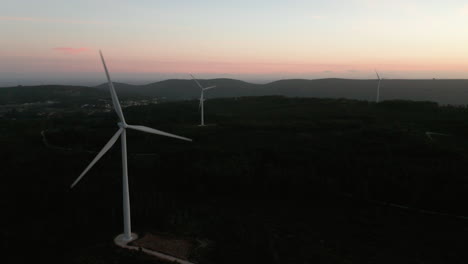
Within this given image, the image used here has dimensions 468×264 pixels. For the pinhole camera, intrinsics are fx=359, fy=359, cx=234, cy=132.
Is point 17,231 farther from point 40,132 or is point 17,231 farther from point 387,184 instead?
point 40,132

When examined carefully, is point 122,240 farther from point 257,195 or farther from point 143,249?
point 257,195

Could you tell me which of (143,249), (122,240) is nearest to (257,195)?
(122,240)

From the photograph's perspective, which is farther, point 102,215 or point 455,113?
point 455,113

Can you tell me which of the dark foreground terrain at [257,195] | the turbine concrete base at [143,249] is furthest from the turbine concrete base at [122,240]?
the dark foreground terrain at [257,195]

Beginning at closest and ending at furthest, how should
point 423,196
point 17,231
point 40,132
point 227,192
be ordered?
point 17,231 < point 423,196 < point 227,192 < point 40,132

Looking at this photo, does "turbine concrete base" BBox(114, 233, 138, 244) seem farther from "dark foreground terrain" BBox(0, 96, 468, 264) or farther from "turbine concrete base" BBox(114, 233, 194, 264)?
"dark foreground terrain" BBox(0, 96, 468, 264)

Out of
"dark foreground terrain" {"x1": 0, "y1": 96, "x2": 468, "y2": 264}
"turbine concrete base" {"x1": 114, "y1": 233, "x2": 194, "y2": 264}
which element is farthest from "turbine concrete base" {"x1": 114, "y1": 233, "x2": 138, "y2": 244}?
"dark foreground terrain" {"x1": 0, "y1": 96, "x2": 468, "y2": 264}

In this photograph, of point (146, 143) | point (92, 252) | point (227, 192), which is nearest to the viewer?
point (92, 252)

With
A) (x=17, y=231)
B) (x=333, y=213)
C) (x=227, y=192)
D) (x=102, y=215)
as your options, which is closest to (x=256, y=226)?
(x=333, y=213)
